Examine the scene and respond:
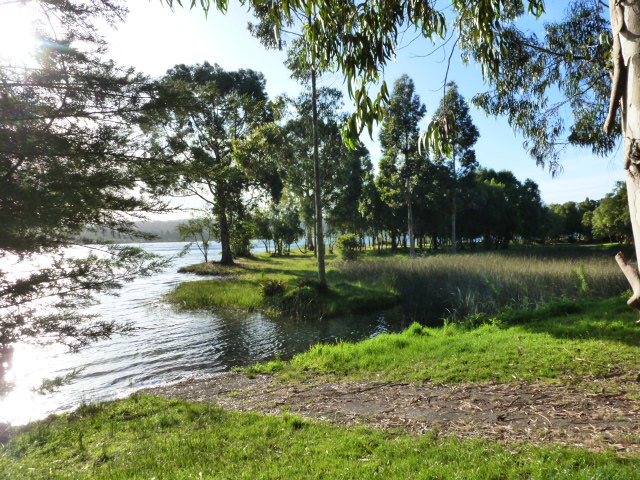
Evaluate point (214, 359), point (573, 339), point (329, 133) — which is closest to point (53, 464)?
point (214, 359)

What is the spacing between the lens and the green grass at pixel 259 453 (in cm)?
320

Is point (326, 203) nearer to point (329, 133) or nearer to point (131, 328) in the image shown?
point (329, 133)

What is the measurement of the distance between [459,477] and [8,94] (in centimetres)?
588

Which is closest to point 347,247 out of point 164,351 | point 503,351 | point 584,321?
point 164,351

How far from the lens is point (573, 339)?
739 centimetres

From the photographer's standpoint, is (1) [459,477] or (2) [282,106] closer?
(1) [459,477]

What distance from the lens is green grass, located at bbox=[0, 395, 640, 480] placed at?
3.20 meters

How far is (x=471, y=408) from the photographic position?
4875 millimetres

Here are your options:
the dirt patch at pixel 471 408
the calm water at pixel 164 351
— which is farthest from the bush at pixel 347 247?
the dirt patch at pixel 471 408

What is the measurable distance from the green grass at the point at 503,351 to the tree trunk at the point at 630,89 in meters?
5.14

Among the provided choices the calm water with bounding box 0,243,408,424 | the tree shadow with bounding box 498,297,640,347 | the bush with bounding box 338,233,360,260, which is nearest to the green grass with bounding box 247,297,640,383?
the tree shadow with bounding box 498,297,640,347

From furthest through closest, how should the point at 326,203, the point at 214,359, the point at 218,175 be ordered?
the point at 326,203 → the point at 214,359 → the point at 218,175

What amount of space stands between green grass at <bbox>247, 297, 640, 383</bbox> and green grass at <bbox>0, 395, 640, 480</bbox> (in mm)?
2500

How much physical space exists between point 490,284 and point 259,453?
1203 centimetres
